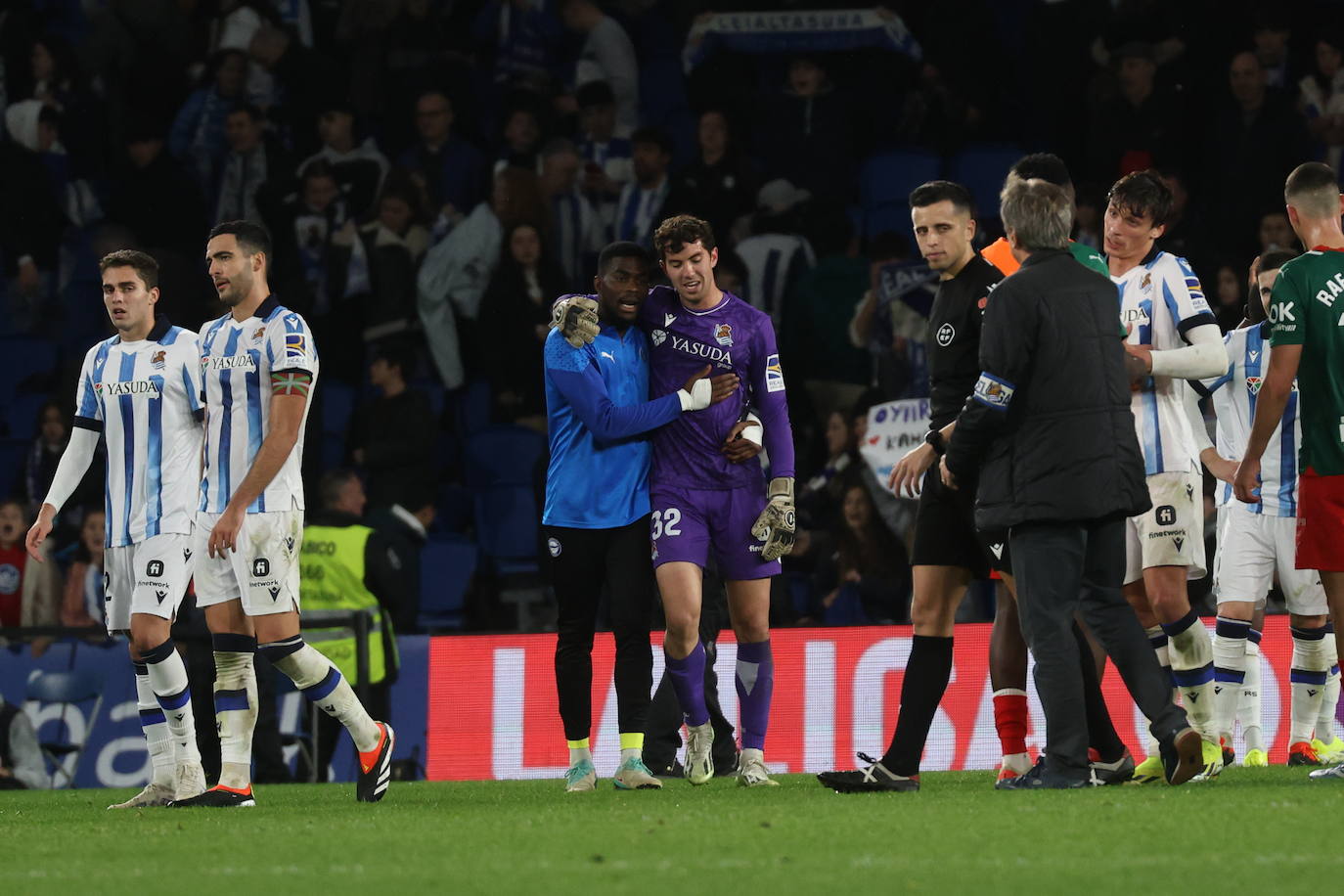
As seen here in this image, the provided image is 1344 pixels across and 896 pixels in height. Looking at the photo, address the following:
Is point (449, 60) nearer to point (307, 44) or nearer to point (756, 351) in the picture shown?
point (307, 44)

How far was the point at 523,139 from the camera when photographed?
1578 centimetres

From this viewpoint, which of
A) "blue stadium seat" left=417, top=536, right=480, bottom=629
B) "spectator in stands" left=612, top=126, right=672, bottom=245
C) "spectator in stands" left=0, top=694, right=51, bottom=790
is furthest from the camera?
"spectator in stands" left=612, top=126, right=672, bottom=245

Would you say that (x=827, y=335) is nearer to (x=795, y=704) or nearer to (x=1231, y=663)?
(x=795, y=704)

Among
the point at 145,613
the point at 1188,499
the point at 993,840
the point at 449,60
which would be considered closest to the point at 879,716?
the point at 1188,499

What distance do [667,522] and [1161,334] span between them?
2122 mm

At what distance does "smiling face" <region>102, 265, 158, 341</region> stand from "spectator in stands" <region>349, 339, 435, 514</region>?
17.6 feet

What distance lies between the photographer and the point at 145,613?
820cm

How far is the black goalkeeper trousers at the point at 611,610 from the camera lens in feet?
25.7

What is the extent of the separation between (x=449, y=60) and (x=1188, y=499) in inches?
415

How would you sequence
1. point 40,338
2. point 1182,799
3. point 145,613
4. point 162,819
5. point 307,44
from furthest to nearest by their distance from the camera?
point 307,44, point 40,338, point 145,613, point 162,819, point 1182,799

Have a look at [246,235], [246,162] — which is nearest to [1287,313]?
[246,235]

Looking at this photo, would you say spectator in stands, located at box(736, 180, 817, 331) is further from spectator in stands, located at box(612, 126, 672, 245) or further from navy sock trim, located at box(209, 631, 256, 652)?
navy sock trim, located at box(209, 631, 256, 652)

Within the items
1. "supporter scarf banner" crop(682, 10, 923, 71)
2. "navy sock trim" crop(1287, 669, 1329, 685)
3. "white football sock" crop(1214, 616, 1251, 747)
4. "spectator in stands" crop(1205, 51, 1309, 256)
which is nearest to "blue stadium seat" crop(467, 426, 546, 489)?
"supporter scarf banner" crop(682, 10, 923, 71)

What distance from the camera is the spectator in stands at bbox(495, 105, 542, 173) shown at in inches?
620
